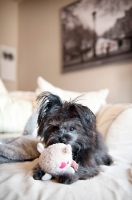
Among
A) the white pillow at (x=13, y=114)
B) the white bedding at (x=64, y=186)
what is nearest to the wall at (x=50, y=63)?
the white pillow at (x=13, y=114)

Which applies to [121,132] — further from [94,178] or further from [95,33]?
[95,33]

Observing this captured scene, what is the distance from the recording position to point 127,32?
2.30m

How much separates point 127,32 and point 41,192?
6.57 feet

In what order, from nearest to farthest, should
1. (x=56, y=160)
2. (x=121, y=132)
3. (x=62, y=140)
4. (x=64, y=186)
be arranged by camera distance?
(x=64, y=186) < (x=56, y=160) < (x=62, y=140) < (x=121, y=132)

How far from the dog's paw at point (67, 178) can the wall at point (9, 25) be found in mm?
2918

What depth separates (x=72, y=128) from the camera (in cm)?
112

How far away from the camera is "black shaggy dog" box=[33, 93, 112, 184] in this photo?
110cm

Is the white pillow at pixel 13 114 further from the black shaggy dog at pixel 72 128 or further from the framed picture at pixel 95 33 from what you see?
the framed picture at pixel 95 33

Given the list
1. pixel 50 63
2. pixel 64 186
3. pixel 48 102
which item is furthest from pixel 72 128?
pixel 50 63

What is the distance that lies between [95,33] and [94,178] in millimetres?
2019

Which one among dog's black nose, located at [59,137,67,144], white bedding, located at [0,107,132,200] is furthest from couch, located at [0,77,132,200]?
dog's black nose, located at [59,137,67,144]

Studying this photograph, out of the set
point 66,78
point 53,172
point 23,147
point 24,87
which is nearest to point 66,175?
point 53,172

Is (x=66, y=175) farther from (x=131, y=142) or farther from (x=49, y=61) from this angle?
(x=49, y=61)

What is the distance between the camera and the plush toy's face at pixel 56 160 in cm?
94
